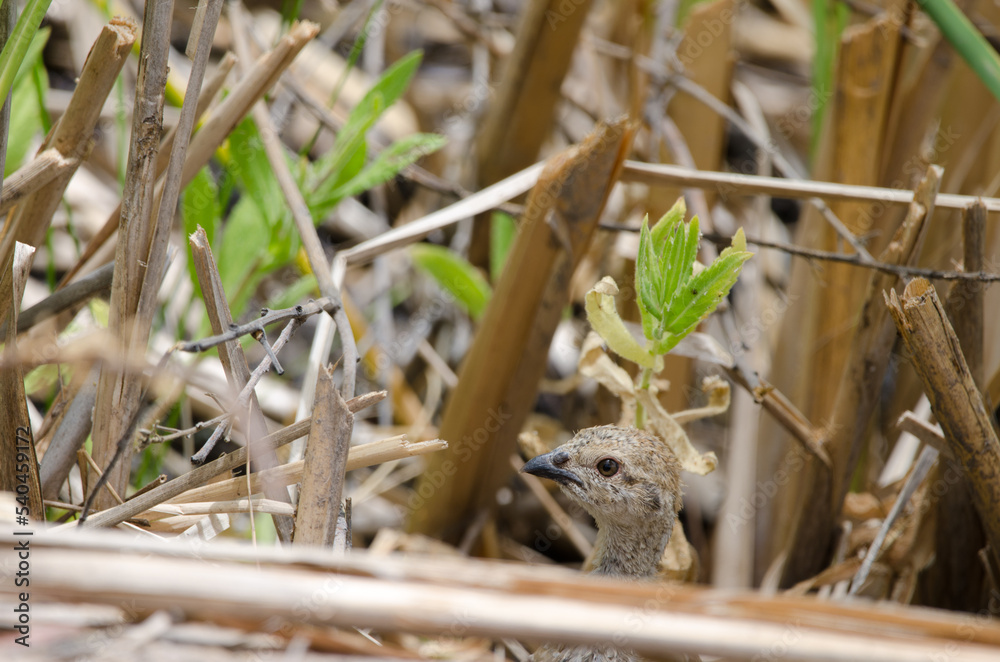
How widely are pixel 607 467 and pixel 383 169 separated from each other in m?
1.02

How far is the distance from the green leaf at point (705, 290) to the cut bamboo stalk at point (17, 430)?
1317 mm

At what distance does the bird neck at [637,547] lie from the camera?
2041 mm

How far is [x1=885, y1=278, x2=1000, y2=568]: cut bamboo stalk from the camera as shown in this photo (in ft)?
5.40

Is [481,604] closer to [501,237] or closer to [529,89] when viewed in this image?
[501,237]

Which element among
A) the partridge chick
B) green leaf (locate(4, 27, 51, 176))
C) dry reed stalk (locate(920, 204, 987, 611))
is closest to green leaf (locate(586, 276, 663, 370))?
the partridge chick

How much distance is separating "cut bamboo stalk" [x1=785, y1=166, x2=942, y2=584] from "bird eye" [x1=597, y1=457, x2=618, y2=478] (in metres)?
0.63

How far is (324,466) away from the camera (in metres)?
1.50

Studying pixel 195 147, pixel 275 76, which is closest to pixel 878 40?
pixel 275 76

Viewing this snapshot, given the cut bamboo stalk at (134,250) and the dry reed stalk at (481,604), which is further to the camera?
the cut bamboo stalk at (134,250)

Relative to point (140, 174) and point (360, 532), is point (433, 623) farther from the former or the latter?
point (360, 532)

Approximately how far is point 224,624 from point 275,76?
128cm

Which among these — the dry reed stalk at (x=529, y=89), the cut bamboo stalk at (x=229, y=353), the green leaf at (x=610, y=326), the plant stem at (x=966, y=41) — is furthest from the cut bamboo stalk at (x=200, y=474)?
the dry reed stalk at (x=529, y=89)

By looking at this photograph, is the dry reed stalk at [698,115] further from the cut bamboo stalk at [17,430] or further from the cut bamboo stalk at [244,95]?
the cut bamboo stalk at [17,430]

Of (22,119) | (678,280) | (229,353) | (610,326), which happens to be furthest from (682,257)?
(22,119)
